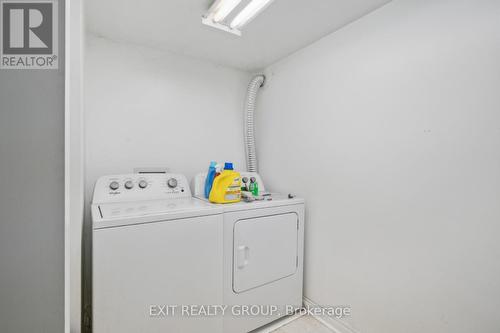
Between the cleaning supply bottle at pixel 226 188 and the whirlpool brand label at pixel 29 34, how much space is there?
116cm

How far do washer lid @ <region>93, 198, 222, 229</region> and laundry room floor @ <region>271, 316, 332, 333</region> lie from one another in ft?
3.63

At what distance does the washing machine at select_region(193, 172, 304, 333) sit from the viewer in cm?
154

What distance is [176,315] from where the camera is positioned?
53.2 inches

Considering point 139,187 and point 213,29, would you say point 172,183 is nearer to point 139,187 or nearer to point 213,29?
point 139,187

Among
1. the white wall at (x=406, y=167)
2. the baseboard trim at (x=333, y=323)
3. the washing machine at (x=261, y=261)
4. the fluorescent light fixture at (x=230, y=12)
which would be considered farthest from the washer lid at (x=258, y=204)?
the fluorescent light fixture at (x=230, y=12)

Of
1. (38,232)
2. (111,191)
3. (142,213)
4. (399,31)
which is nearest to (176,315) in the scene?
(142,213)

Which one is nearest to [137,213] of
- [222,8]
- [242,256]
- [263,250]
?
[242,256]

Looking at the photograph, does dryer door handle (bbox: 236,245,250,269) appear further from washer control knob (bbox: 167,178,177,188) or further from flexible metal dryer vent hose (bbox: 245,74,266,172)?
flexible metal dryer vent hose (bbox: 245,74,266,172)

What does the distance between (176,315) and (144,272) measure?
1.18 ft

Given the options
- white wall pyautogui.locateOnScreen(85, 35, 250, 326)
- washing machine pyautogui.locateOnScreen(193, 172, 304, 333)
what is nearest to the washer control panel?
washing machine pyautogui.locateOnScreen(193, 172, 304, 333)

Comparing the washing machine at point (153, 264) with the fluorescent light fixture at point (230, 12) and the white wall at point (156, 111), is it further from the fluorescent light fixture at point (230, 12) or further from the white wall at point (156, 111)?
the fluorescent light fixture at point (230, 12)

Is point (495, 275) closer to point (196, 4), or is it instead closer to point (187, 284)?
point (187, 284)

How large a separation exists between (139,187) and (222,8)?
4.63 feet

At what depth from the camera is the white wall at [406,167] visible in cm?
108
